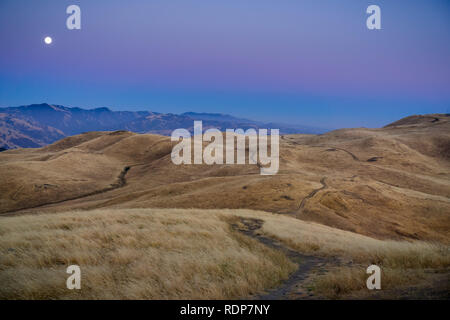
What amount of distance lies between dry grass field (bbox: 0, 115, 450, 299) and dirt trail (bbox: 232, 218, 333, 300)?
0.29 m

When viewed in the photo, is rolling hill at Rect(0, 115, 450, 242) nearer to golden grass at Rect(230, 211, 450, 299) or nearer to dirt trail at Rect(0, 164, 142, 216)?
dirt trail at Rect(0, 164, 142, 216)

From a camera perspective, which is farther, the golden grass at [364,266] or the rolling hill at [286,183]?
the rolling hill at [286,183]

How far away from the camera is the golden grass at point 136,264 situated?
6504mm

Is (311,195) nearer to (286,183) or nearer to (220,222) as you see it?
(286,183)

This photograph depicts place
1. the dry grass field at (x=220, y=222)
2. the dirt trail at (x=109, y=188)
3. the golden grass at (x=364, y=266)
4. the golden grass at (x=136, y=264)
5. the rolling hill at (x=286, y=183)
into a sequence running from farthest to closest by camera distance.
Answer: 1. the dirt trail at (x=109, y=188)
2. the rolling hill at (x=286, y=183)
3. the dry grass field at (x=220, y=222)
4. the golden grass at (x=364, y=266)
5. the golden grass at (x=136, y=264)

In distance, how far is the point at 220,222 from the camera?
16.8 metres

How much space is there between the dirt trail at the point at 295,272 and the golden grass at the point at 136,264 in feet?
1.05

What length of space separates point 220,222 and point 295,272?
317 inches

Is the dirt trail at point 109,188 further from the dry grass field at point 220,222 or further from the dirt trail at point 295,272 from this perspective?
the dirt trail at point 295,272

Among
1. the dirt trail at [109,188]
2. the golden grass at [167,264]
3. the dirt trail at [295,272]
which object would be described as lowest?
the dirt trail at [109,188]

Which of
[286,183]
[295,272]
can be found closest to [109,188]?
[286,183]

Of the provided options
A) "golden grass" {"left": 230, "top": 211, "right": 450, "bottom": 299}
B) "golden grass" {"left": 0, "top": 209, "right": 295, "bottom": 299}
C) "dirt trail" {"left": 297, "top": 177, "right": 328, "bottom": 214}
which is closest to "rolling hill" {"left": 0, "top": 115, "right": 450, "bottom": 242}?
"dirt trail" {"left": 297, "top": 177, "right": 328, "bottom": 214}

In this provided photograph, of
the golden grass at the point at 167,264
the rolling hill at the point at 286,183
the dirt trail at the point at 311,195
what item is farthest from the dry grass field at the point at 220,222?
the rolling hill at the point at 286,183
